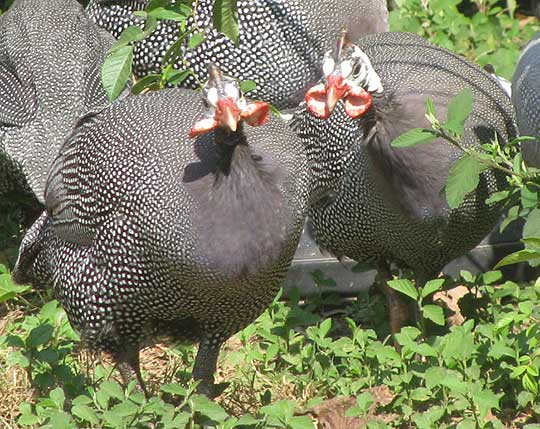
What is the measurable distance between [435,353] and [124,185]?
1.02 meters

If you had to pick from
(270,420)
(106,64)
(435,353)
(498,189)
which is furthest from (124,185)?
(498,189)

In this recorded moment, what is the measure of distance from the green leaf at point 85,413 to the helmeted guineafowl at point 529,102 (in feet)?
6.13

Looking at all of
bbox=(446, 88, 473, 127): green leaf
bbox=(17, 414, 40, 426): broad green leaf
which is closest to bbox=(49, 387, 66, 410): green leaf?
bbox=(17, 414, 40, 426): broad green leaf

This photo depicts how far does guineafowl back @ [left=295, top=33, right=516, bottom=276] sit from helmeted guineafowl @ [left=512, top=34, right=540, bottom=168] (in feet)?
0.21

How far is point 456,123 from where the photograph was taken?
3279 millimetres

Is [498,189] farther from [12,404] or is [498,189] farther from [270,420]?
[12,404]

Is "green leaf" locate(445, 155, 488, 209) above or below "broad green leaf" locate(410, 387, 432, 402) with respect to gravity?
above

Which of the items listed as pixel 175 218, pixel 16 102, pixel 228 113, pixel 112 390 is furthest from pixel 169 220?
pixel 16 102

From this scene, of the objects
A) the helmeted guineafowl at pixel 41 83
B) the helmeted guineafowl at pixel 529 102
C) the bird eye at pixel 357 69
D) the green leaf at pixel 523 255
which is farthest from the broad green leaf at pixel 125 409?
the helmeted guineafowl at pixel 529 102

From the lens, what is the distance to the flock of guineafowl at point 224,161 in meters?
3.26

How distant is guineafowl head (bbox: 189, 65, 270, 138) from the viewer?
3.10 m

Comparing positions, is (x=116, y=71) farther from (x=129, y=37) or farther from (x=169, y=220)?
(x=169, y=220)

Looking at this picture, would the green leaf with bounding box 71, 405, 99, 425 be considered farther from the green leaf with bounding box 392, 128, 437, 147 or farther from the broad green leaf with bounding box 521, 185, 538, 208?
the broad green leaf with bounding box 521, 185, 538, 208

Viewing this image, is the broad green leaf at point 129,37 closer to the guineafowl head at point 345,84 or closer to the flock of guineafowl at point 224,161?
the flock of guineafowl at point 224,161
